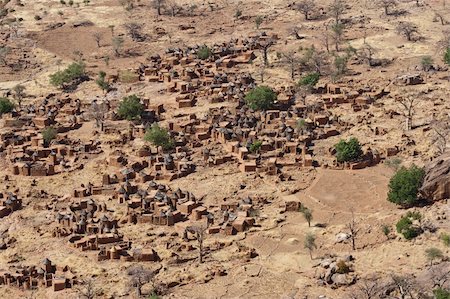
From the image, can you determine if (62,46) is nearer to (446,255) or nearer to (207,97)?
(207,97)

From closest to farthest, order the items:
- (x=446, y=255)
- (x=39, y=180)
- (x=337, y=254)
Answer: (x=446, y=255) → (x=337, y=254) → (x=39, y=180)

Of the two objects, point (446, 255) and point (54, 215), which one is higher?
point (446, 255)

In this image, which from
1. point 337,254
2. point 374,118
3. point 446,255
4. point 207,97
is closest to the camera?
point 446,255

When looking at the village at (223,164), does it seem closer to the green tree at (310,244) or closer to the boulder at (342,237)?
the green tree at (310,244)

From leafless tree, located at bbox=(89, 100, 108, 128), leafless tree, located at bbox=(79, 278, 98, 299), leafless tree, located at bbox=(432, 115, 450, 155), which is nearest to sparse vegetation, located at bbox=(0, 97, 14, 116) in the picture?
leafless tree, located at bbox=(89, 100, 108, 128)

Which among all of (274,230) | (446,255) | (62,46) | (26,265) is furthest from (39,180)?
(62,46)

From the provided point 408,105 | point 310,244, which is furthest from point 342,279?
point 408,105

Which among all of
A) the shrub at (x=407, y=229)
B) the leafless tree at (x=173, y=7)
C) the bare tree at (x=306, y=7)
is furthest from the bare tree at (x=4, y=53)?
the shrub at (x=407, y=229)

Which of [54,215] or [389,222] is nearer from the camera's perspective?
[389,222]
